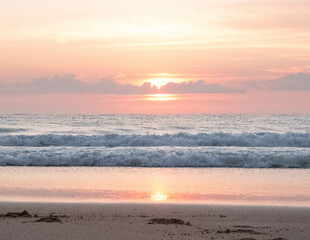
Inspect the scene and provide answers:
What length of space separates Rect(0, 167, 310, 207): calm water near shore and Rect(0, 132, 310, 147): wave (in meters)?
10.8

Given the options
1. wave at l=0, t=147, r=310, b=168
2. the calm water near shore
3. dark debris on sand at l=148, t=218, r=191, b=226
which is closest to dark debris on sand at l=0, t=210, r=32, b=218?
the calm water near shore

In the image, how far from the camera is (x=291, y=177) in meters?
16.0

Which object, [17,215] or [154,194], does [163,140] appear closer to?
[154,194]

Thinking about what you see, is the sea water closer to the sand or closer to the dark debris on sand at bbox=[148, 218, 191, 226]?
the sand

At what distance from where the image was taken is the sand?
825 cm

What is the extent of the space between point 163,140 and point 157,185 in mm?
15022

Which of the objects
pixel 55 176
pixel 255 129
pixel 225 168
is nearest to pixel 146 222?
pixel 55 176

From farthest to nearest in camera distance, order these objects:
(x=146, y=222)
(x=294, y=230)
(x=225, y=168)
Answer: (x=225, y=168) < (x=146, y=222) < (x=294, y=230)

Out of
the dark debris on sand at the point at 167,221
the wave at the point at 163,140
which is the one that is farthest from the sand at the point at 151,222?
the wave at the point at 163,140

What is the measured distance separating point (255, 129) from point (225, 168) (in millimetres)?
Answer: 27068

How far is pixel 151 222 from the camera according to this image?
9.33 meters

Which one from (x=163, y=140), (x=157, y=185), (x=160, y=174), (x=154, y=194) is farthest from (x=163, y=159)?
(x=163, y=140)

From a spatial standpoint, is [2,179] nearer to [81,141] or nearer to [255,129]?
A: [81,141]

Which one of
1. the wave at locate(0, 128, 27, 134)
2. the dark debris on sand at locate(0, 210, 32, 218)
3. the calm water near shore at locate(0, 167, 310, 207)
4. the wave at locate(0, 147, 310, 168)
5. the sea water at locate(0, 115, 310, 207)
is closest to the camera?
the dark debris on sand at locate(0, 210, 32, 218)
